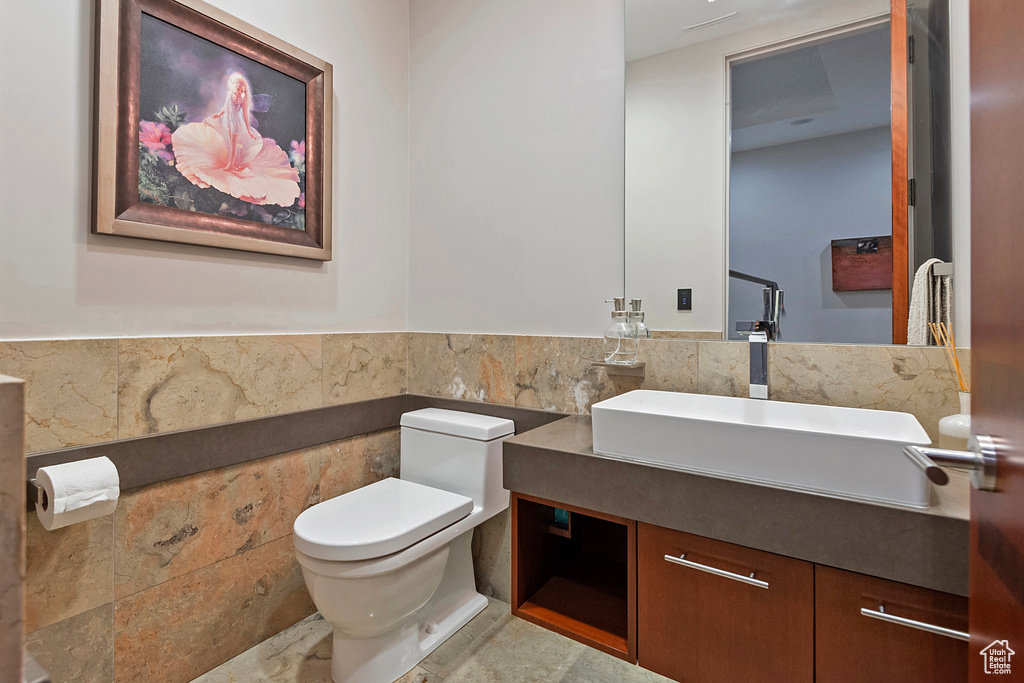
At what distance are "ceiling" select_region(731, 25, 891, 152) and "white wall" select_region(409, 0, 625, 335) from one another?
0.40 metres

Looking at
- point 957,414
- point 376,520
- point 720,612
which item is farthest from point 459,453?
point 957,414

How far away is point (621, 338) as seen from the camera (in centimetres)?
162

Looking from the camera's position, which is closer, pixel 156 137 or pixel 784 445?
pixel 784 445

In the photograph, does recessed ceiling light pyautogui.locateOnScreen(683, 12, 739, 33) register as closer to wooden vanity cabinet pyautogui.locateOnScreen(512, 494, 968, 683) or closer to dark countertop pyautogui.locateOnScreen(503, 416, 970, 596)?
dark countertop pyautogui.locateOnScreen(503, 416, 970, 596)

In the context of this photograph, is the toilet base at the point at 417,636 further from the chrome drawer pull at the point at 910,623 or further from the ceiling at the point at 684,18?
the ceiling at the point at 684,18

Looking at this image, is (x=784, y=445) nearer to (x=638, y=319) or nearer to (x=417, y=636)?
(x=638, y=319)

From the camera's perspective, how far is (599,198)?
1742 mm

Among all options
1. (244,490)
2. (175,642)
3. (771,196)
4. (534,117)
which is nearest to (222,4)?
(534,117)

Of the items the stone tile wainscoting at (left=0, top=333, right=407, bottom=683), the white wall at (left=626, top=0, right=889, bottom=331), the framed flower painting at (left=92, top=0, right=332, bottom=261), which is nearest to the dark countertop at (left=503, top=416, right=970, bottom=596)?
the white wall at (left=626, top=0, right=889, bottom=331)

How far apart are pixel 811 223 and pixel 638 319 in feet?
1.82

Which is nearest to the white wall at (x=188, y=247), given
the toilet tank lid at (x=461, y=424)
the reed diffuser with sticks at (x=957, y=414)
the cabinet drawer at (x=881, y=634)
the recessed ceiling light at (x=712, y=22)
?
the toilet tank lid at (x=461, y=424)

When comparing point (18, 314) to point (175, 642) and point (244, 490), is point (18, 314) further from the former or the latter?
point (175, 642)

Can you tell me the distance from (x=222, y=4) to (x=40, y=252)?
929 millimetres

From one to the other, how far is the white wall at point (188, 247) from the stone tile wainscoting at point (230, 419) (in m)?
0.10
